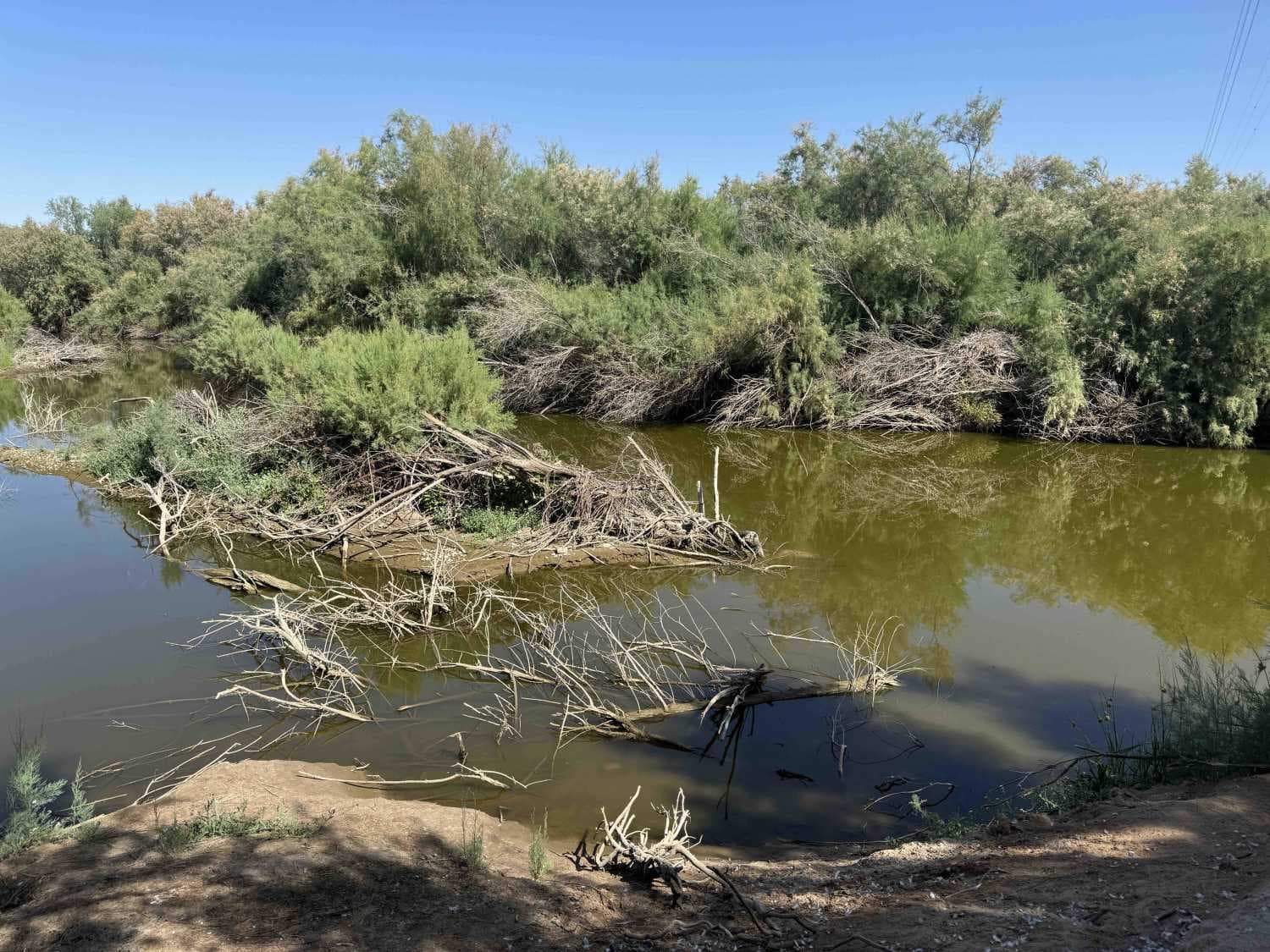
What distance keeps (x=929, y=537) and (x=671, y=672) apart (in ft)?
19.7

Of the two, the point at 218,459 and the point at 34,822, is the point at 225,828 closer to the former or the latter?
the point at 34,822

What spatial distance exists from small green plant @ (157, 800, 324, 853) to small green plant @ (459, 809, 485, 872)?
0.93m

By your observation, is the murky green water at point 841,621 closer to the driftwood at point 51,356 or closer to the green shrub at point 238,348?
the green shrub at point 238,348

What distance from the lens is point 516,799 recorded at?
5742mm

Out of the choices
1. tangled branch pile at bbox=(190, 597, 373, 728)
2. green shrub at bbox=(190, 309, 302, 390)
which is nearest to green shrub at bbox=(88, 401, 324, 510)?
tangled branch pile at bbox=(190, 597, 373, 728)

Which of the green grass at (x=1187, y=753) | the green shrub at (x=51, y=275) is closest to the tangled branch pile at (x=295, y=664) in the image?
the green grass at (x=1187, y=753)

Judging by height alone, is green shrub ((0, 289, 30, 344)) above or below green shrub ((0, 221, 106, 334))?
below

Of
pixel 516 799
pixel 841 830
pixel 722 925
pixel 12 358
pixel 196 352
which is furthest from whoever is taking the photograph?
pixel 12 358

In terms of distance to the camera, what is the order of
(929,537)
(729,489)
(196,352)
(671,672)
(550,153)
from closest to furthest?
1. (671,672)
2. (929,537)
3. (729,489)
4. (196,352)
5. (550,153)

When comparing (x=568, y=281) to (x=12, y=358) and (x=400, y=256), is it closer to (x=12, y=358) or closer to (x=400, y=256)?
(x=400, y=256)

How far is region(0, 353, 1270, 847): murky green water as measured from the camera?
19.9ft

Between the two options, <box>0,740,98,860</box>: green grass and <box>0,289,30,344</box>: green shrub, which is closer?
<box>0,740,98,860</box>: green grass

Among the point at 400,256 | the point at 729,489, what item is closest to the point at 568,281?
the point at 400,256

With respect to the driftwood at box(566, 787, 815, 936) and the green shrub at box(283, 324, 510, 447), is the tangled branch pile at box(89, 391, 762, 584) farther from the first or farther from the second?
the driftwood at box(566, 787, 815, 936)
